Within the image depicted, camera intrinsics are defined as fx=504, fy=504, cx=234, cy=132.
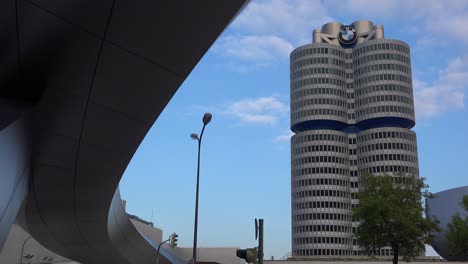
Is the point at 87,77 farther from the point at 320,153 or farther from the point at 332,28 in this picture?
the point at 332,28

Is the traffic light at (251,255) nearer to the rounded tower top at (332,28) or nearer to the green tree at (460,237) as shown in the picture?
the green tree at (460,237)

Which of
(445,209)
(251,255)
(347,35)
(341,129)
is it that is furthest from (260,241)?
(347,35)

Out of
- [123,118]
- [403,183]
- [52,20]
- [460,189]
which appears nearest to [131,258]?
[403,183]

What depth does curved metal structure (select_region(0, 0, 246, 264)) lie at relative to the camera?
322 inches

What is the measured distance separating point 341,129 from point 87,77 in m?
165

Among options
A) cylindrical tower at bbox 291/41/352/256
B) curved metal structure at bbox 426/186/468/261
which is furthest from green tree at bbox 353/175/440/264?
cylindrical tower at bbox 291/41/352/256

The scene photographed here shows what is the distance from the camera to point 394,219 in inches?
1556

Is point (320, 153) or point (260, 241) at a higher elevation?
point (320, 153)

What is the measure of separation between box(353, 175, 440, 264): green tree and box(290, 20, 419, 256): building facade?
357ft

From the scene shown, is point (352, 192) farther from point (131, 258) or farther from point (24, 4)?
point (24, 4)

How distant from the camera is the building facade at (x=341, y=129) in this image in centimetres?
15188

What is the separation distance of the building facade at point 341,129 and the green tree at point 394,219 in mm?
108936

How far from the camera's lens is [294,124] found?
549 feet

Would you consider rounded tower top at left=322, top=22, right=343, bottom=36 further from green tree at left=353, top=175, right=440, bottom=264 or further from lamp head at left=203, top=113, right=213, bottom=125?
lamp head at left=203, top=113, right=213, bottom=125
